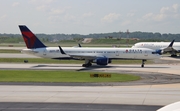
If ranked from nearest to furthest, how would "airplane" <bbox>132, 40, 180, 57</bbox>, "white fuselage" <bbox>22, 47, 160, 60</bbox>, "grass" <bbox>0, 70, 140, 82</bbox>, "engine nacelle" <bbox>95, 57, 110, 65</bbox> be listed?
1. "grass" <bbox>0, 70, 140, 82</bbox>
2. "engine nacelle" <bbox>95, 57, 110, 65</bbox>
3. "white fuselage" <bbox>22, 47, 160, 60</bbox>
4. "airplane" <bbox>132, 40, 180, 57</bbox>

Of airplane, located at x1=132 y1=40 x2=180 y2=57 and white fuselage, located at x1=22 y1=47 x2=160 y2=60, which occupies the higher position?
white fuselage, located at x1=22 y1=47 x2=160 y2=60

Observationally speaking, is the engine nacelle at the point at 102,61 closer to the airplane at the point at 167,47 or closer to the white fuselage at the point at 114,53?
the white fuselage at the point at 114,53

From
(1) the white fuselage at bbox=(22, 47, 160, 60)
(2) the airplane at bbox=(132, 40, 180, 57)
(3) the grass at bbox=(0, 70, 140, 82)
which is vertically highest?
(1) the white fuselage at bbox=(22, 47, 160, 60)

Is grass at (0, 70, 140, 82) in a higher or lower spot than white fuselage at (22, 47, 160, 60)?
lower

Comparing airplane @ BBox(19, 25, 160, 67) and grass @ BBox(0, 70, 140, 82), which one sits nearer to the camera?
grass @ BBox(0, 70, 140, 82)

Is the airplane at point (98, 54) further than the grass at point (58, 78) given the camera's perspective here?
Yes

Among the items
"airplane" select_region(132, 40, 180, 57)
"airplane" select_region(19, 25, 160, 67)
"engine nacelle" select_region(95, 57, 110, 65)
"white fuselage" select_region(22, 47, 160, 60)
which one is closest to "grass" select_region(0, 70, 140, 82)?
"engine nacelle" select_region(95, 57, 110, 65)

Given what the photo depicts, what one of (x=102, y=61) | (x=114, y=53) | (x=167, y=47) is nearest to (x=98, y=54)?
(x=102, y=61)

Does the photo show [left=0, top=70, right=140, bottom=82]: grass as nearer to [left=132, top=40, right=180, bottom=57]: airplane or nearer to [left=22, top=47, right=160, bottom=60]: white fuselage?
[left=22, top=47, right=160, bottom=60]: white fuselage

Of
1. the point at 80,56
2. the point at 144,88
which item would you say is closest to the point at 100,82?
the point at 144,88

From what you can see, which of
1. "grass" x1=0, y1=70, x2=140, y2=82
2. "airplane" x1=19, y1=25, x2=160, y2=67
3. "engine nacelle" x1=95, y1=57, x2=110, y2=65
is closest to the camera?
"grass" x1=0, y1=70, x2=140, y2=82

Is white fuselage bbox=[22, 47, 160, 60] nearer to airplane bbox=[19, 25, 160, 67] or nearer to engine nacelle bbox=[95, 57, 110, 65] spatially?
airplane bbox=[19, 25, 160, 67]

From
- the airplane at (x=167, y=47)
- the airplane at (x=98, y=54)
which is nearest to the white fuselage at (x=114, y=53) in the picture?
the airplane at (x=98, y=54)

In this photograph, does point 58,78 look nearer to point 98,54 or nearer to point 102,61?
point 102,61
